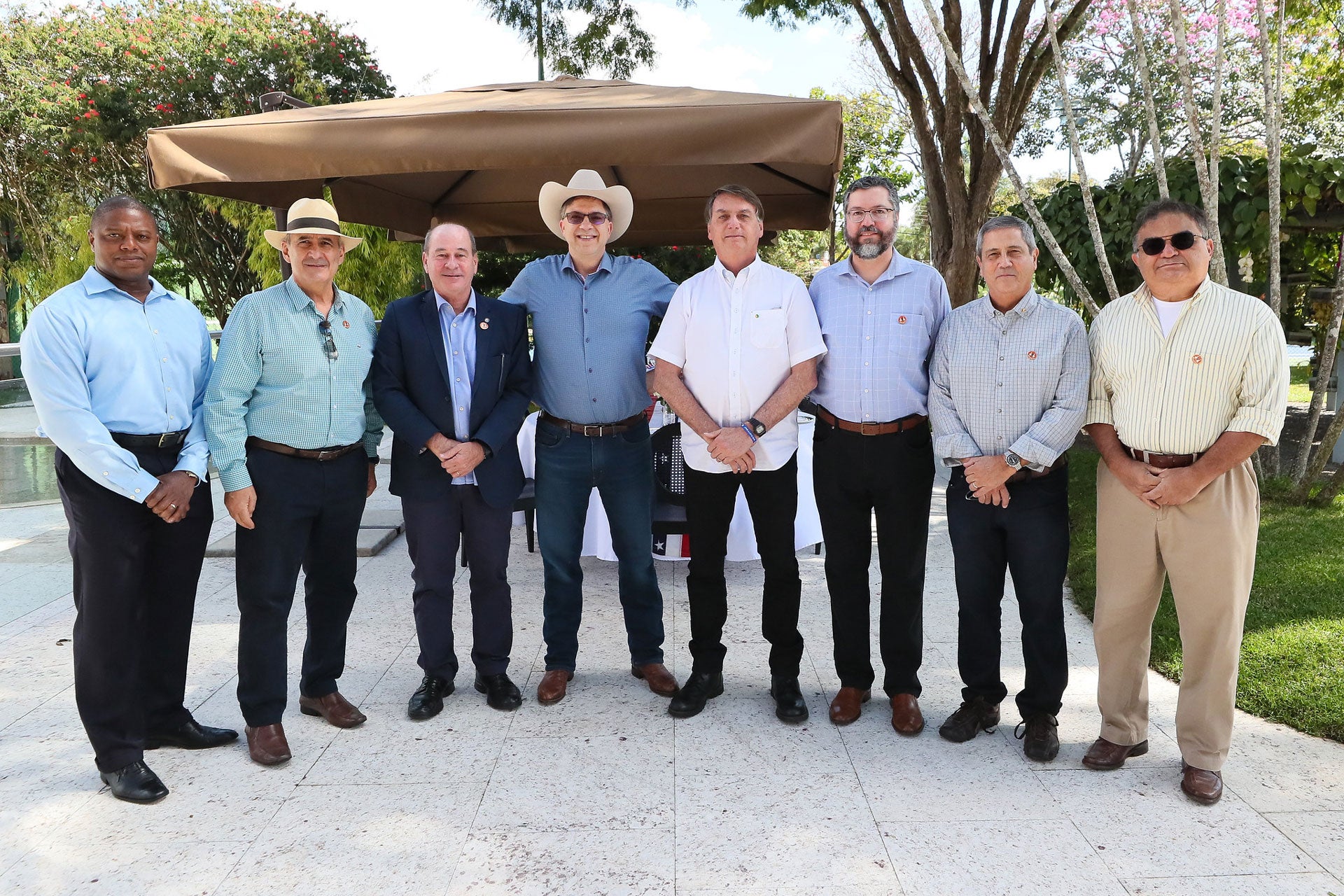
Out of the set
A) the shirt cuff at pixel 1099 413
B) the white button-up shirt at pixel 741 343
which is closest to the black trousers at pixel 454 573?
the white button-up shirt at pixel 741 343

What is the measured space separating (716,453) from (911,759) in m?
1.25

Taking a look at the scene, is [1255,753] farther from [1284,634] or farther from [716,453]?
[716,453]

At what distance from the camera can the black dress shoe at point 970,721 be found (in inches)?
132

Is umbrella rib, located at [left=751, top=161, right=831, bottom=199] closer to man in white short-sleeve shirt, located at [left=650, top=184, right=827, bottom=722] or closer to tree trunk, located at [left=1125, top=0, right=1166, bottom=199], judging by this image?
tree trunk, located at [left=1125, top=0, right=1166, bottom=199]

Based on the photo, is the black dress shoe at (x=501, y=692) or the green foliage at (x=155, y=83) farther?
the green foliage at (x=155, y=83)

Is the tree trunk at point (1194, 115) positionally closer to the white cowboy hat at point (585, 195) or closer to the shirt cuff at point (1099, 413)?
the shirt cuff at point (1099, 413)

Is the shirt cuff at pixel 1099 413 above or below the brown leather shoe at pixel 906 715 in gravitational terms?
above

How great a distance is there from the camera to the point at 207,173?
146 inches

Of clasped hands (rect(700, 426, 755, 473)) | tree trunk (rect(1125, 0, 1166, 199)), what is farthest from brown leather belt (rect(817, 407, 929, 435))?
tree trunk (rect(1125, 0, 1166, 199))

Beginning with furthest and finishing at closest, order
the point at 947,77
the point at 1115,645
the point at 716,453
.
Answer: the point at 947,77 < the point at 716,453 < the point at 1115,645

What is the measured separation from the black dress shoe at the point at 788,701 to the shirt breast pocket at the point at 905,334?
1.32m

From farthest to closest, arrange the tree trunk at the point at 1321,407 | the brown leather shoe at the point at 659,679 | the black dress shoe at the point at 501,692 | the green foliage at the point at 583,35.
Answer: the green foliage at the point at 583,35 → the tree trunk at the point at 1321,407 → the brown leather shoe at the point at 659,679 → the black dress shoe at the point at 501,692

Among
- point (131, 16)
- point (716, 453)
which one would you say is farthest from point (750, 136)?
point (131, 16)

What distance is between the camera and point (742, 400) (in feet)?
11.4
